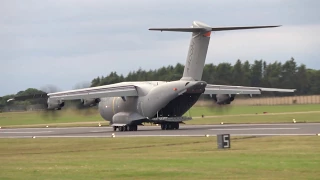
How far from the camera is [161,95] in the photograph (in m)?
55.8

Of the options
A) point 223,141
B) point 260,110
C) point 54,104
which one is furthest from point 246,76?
point 223,141

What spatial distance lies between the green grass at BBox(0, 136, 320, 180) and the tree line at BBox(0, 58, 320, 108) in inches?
1117

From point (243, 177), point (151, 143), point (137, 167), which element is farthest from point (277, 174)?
point (151, 143)

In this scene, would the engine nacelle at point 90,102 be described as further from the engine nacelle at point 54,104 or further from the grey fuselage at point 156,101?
the engine nacelle at point 54,104

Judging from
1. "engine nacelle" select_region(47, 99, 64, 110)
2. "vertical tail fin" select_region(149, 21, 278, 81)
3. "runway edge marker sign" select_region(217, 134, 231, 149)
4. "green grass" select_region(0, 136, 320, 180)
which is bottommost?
"green grass" select_region(0, 136, 320, 180)

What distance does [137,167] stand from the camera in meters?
25.2

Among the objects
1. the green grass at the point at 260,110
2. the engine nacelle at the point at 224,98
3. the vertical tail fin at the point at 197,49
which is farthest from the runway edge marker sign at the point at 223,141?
the green grass at the point at 260,110

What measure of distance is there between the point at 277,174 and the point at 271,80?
5605 cm

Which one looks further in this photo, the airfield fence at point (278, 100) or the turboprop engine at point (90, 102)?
the airfield fence at point (278, 100)

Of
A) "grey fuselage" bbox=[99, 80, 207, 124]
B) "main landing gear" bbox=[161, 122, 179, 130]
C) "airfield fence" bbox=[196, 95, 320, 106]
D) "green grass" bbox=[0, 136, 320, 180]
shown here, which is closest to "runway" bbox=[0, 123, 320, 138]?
"main landing gear" bbox=[161, 122, 179, 130]

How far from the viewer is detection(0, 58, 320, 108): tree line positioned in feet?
228

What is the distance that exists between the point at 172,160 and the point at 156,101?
94.0ft

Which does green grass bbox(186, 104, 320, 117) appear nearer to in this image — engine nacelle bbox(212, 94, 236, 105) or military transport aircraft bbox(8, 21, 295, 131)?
engine nacelle bbox(212, 94, 236, 105)

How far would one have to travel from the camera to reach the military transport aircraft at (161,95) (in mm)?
54688
